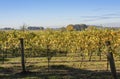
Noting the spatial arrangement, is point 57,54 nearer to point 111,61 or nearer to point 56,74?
point 56,74

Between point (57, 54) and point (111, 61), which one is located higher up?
point (111, 61)

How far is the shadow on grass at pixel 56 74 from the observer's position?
2614 cm

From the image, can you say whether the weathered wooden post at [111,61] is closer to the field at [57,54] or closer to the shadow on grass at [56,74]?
the field at [57,54]

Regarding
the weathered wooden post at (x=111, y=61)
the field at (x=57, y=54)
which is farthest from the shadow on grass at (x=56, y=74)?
the weathered wooden post at (x=111, y=61)

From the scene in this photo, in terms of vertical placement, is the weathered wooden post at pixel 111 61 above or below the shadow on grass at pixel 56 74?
above

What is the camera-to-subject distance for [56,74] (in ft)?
93.1

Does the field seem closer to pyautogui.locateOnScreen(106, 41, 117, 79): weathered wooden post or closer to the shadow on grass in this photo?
the shadow on grass

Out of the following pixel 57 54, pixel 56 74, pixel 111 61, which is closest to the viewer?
pixel 111 61

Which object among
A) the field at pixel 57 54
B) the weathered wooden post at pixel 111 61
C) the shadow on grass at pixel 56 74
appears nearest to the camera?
the weathered wooden post at pixel 111 61

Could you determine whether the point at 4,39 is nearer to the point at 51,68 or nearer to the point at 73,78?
the point at 51,68

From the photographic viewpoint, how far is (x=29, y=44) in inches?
1662

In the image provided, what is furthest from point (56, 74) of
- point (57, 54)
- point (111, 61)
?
point (57, 54)

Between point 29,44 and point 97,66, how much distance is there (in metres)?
11.8

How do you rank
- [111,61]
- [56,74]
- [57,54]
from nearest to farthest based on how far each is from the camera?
[111,61], [56,74], [57,54]
